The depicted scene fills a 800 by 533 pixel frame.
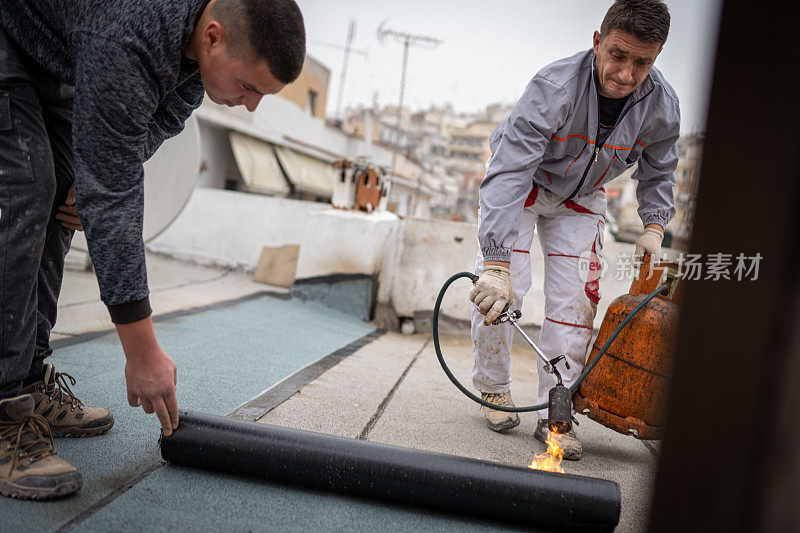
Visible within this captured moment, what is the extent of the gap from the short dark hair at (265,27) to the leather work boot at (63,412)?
3.88 feet

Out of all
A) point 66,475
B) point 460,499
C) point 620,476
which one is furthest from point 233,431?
point 620,476

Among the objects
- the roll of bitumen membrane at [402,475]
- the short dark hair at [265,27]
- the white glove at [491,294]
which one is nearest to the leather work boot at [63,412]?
the roll of bitumen membrane at [402,475]

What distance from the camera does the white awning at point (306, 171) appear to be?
62.3 ft

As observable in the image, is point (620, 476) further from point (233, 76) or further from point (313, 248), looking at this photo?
point (313, 248)

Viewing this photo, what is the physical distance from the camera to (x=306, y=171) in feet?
66.7

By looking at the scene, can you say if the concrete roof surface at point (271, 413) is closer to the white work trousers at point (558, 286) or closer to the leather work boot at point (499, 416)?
the leather work boot at point (499, 416)

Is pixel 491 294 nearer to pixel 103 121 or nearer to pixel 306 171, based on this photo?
pixel 103 121

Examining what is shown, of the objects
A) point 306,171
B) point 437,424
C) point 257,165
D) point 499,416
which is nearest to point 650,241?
point 499,416

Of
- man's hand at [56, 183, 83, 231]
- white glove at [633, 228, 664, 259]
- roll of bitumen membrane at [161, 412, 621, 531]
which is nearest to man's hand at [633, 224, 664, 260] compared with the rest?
white glove at [633, 228, 664, 259]

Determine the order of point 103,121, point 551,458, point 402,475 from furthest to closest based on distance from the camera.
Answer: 1. point 551,458
2. point 402,475
3. point 103,121

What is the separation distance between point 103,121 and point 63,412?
980 mm

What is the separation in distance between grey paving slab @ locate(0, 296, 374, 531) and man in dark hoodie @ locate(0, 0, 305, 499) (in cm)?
11

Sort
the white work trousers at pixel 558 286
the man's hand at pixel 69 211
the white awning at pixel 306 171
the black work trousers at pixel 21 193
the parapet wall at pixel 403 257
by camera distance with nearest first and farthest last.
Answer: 1. the black work trousers at pixel 21 193
2. the man's hand at pixel 69 211
3. the white work trousers at pixel 558 286
4. the parapet wall at pixel 403 257
5. the white awning at pixel 306 171

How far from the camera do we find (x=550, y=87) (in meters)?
2.17
